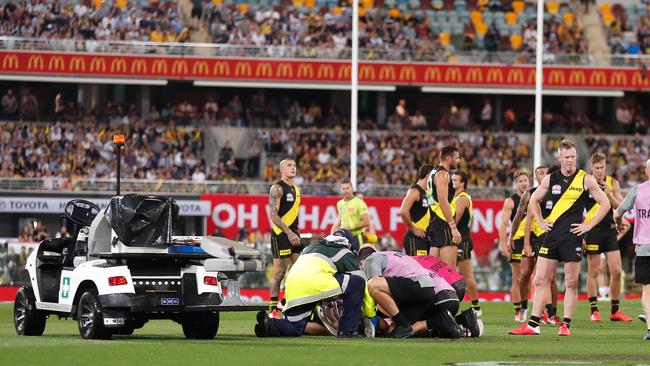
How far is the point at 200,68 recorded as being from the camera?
42.9 metres

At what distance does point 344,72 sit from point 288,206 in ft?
72.5

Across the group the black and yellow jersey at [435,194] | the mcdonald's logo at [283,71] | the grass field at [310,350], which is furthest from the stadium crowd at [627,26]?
the grass field at [310,350]

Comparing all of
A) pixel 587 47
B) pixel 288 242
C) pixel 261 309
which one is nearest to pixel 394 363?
pixel 261 309

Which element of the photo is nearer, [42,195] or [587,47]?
[42,195]

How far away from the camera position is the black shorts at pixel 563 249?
54.7 feet

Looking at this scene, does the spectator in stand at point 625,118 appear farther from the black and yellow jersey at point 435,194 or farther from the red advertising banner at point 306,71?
the black and yellow jersey at point 435,194

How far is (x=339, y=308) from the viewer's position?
54.6 ft

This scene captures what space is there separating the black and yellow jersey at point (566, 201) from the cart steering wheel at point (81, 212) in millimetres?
5208

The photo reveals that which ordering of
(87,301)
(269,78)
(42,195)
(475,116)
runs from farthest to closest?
1. (475,116)
2. (269,78)
3. (42,195)
4. (87,301)

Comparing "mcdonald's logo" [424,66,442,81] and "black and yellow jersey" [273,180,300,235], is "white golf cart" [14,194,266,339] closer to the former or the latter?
"black and yellow jersey" [273,180,300,235]

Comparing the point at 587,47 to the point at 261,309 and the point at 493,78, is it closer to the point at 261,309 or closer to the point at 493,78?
the point at 493,78

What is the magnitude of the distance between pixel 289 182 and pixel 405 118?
80.3ft

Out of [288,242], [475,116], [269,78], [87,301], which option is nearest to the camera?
[87,301]

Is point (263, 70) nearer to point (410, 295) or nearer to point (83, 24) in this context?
point (83, 24)
